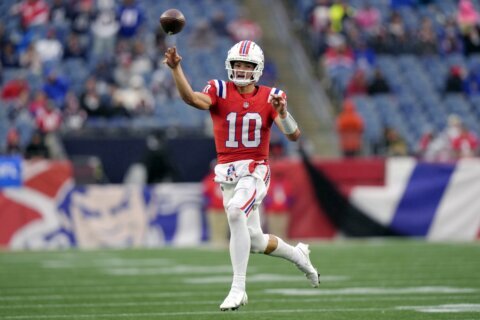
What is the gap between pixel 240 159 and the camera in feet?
25.4

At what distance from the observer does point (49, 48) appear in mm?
19844

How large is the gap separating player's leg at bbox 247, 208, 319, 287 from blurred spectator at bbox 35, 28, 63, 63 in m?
12.4

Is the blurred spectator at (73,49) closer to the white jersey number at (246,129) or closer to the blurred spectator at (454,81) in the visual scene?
the blurred spectator at (454,81)

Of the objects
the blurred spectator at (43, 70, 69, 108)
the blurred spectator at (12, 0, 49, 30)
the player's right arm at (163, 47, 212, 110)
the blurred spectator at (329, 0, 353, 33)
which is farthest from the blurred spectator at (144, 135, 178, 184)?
the player's right arm at (163, 47, 212, 110)

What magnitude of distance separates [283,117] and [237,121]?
0.36 metres

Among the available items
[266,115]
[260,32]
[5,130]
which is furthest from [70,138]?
[266,115]

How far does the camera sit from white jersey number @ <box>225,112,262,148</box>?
7742 millimetres

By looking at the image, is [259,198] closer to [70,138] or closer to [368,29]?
[70,138]

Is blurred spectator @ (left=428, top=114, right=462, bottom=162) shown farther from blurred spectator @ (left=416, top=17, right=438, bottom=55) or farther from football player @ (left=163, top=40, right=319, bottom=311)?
football player @ (left=163, top=40, right=319, bottom=311)

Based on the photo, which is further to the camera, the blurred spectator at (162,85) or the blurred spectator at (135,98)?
the blurred spectator at (162,85)

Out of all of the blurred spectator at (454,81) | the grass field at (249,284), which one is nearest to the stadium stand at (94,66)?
the grass field at (249,284)

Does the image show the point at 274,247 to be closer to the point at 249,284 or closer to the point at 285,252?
the point at 285,252

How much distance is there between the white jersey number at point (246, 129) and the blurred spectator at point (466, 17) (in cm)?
1774

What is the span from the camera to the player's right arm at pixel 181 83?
7207 millimetres
